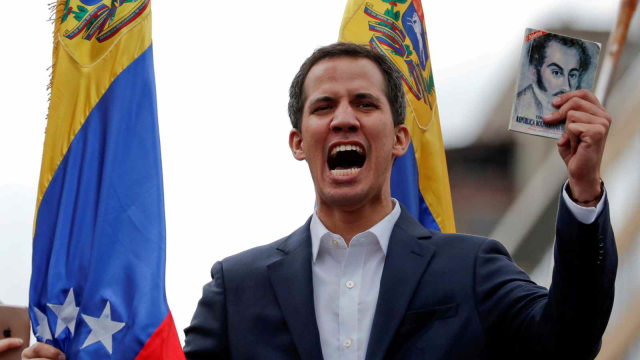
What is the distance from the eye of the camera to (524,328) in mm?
2090

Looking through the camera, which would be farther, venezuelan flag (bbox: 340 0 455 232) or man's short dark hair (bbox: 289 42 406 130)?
venezuelan flag (bbox: 340 0 455 232)

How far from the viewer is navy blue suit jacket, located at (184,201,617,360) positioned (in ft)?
6.44

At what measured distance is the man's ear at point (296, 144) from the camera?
2734 millimetres

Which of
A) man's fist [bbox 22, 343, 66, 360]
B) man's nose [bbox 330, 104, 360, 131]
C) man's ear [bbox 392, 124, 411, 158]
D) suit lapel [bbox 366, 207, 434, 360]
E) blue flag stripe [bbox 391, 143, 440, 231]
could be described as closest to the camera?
suit lapel [bbox 366, 207, 434, 360]

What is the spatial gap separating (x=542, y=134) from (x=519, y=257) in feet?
23.4

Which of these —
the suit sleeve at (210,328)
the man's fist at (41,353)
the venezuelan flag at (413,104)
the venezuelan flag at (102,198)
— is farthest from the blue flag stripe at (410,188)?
the suit sleeve at (210,328)

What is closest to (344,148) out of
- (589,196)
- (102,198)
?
(589,196)

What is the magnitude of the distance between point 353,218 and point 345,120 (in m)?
0.31

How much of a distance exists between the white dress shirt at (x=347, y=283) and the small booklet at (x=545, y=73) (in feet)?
1.81

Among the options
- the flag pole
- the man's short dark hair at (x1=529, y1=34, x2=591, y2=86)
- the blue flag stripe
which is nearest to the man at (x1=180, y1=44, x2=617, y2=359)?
the man's short dark hair at (x1=529, y1=34, x2=591, y2=86)

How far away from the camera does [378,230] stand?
246 centimetres

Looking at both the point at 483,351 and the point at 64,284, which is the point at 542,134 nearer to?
the point at 483,351

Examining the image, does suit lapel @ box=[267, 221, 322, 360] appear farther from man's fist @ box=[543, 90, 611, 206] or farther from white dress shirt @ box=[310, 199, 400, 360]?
man's fist @ box=[543, 90, 611, 206]

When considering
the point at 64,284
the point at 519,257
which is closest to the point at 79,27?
the point at 64,284
